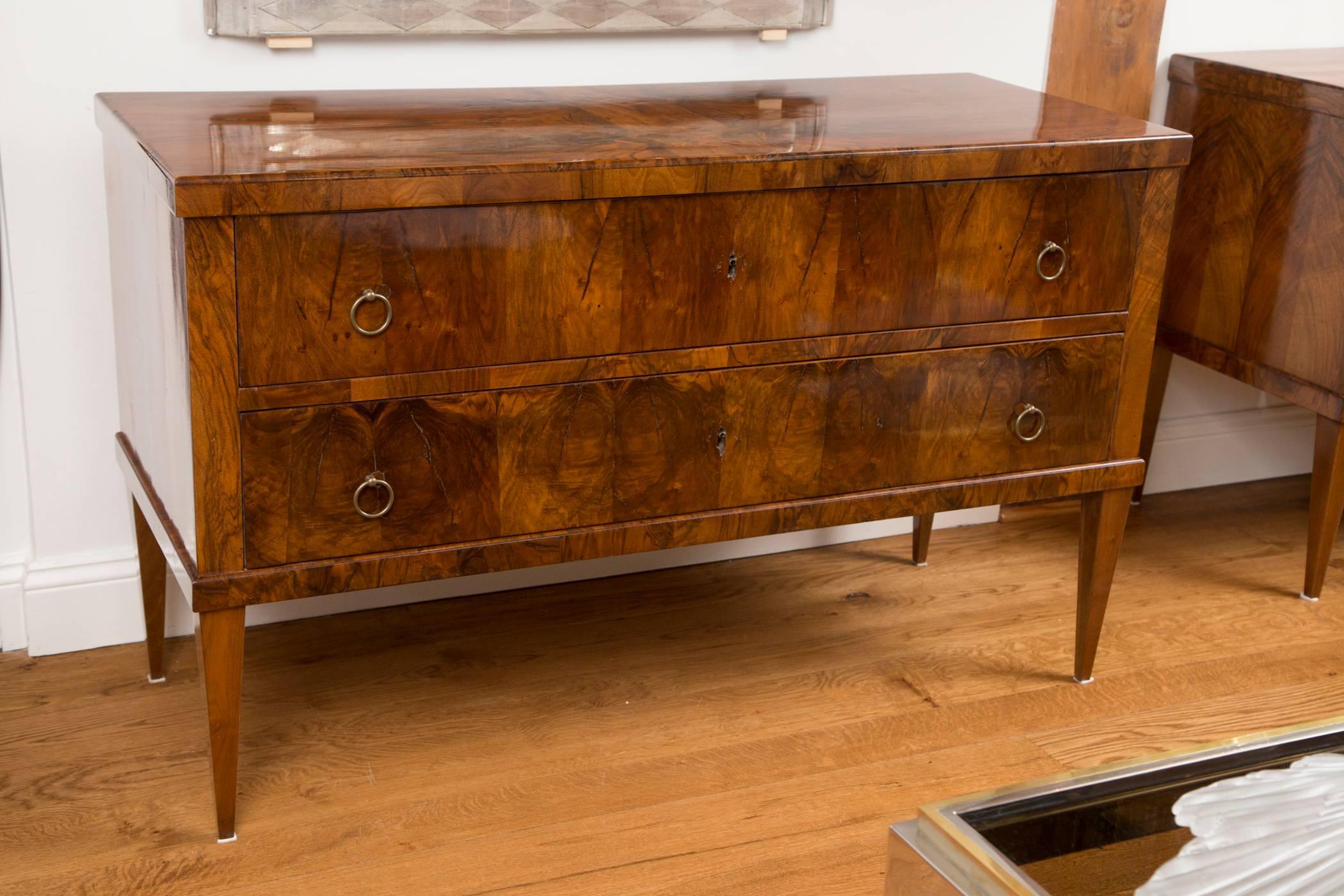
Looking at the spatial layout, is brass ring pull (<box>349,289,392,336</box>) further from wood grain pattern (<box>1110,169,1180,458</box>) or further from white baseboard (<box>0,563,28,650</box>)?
wood grain pattern (<box>1110,169,1180,458</box>)

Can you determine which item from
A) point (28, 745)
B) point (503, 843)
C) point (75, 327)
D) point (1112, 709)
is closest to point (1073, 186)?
point (1112, 709)

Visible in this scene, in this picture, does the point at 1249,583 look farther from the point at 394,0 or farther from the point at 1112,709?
the point at 394,0

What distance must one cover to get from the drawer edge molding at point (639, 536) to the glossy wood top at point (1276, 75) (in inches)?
28.8

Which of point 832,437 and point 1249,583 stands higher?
point 832,437

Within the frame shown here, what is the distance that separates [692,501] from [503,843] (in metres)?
0.49

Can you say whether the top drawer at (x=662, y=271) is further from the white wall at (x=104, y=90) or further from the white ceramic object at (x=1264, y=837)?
the white ceramic object at (x=1264, y=837)

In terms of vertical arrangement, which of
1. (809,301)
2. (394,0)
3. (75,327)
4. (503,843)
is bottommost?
(503,843)

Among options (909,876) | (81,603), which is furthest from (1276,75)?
(81,603)

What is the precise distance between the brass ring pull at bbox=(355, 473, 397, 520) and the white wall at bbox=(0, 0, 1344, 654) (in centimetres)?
65

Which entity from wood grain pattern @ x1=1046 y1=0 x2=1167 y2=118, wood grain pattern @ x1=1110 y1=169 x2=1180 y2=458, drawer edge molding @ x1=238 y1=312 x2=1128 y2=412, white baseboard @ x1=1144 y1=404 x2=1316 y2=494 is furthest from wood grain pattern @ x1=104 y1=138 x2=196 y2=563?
white baseboard @ x1=1144 y1=404 x2=1316 y2=494

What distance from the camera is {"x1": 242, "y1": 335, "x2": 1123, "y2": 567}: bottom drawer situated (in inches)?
64.3

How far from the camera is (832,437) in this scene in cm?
187

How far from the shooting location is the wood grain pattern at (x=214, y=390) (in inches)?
58.9

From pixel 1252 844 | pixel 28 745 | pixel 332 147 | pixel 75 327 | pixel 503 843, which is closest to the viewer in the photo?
pixel 1252 844
